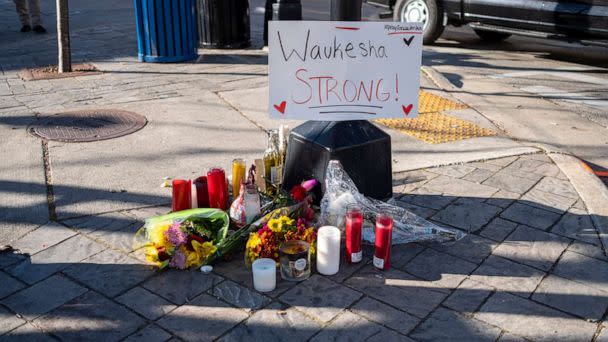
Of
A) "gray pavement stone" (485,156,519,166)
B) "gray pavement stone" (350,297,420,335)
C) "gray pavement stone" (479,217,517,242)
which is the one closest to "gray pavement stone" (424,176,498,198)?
"gray pavement stone" (479,217,517,242)

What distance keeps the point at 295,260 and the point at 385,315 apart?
1.67ft

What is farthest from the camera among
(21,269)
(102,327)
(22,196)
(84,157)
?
(84,157)

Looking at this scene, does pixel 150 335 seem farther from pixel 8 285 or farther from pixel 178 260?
pixel 8 285

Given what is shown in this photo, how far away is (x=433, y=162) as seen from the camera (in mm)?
4336

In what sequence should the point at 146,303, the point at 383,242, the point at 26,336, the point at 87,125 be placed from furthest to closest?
the point at 87,125 < the point at 383,242 < the point at 146,303 < the point at 26,336

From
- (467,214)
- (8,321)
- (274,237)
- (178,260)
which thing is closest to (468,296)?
(467,214)

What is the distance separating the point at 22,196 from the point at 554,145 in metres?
4.19

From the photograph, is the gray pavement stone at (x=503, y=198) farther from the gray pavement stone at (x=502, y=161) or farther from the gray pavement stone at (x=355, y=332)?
the gray pavement stone at (x=355, y=332)

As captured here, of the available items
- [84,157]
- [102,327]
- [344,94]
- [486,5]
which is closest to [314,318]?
[102,327]

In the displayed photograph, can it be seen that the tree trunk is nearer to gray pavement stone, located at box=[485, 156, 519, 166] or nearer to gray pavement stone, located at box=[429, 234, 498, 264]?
gray pavement stone, located at box=[485, 156, 519, 166]

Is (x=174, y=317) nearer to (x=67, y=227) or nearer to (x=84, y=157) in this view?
(x=67, y=227)

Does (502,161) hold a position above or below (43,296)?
above

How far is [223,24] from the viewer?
8.09m

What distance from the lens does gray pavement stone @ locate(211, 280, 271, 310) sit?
8.66 feet
